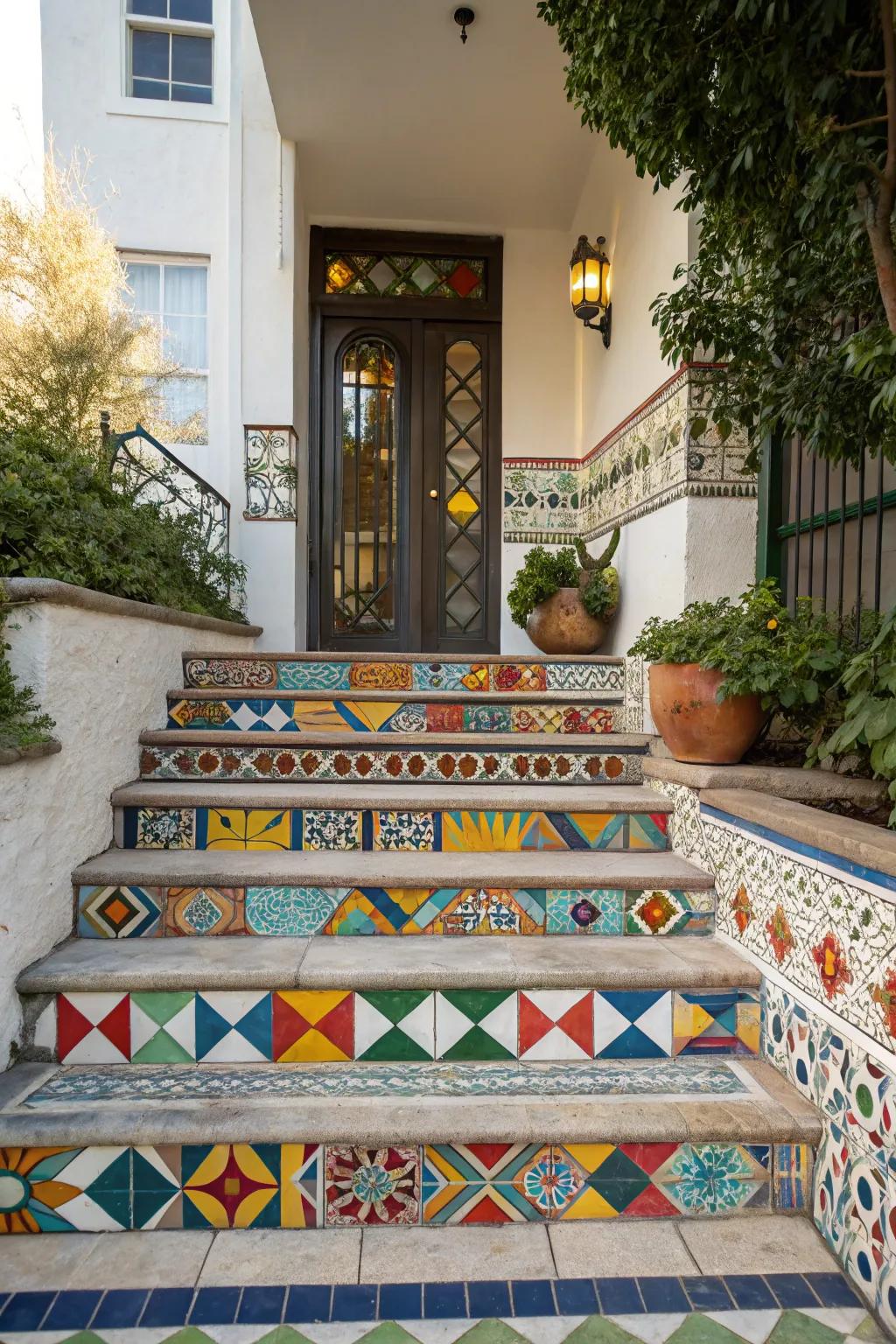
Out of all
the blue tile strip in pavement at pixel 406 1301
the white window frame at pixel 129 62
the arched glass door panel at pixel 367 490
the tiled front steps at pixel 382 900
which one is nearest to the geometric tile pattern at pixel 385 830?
the tiled front steps at pixel 382 900

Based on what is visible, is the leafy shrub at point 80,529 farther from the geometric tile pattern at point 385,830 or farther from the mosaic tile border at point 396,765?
the geometric tile pattern at point 385,830

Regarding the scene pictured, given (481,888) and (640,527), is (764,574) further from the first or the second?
(481,888)

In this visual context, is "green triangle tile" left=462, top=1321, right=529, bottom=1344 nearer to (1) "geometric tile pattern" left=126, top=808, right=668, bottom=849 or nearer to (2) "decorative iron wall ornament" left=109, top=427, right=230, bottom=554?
(1) "geometric tile pattern" left=126, top=808, right=668, bottom=849

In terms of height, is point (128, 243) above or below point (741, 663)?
above

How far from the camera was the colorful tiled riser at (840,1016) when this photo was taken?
4.33 feet

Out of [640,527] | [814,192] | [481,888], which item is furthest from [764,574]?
[481,888]

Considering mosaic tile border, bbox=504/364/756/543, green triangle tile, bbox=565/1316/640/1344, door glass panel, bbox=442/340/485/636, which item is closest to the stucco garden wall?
green triangle tile, bbox=565/1316/640/1344

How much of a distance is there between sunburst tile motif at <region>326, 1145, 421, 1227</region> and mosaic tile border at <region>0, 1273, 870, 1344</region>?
0.16 metres

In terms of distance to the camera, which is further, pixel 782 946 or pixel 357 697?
pixel 357 697

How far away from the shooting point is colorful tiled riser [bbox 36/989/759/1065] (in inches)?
66.0

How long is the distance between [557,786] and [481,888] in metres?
0.68

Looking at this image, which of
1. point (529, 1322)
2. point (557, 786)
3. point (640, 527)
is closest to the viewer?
point (529, 1322)

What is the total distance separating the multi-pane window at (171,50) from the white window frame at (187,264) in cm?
98

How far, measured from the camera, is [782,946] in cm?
168
